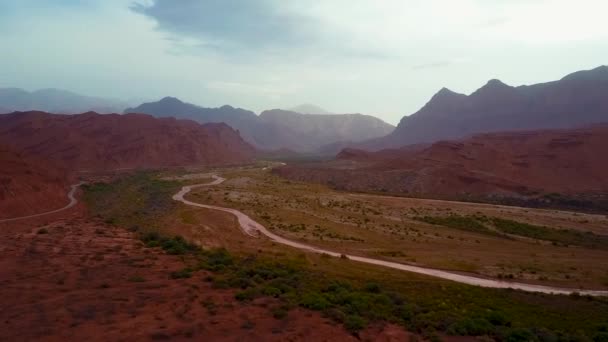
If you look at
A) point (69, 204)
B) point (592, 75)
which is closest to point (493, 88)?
point (592, 75)

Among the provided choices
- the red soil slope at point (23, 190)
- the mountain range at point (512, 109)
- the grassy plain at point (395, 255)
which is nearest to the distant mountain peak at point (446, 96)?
the mountain range at point (512, 109)

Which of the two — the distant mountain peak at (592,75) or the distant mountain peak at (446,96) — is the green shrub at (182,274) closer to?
the distant mountain peak at (592,75)

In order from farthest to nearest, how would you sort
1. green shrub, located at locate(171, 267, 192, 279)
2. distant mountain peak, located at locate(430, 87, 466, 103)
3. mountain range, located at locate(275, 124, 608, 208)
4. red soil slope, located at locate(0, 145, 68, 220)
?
distant mountain peak, located at locate(430, 87, 466, 103) → mountain range, located at locate(275, 124, 608, 208) → red soil slope, located at locate(0, 145, 68, 220) → green shrub, located at locate(171, 267, 192, 279)

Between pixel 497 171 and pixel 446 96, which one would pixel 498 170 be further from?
pixel 446 96

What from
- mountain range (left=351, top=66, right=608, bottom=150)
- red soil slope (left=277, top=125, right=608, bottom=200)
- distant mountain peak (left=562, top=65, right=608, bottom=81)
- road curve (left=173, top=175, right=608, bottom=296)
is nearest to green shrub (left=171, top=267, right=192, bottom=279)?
road curve (left=173, top=175, right=608, bottom=296)

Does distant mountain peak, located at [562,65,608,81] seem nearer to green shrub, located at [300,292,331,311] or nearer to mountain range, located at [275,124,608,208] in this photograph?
mountain range, located at [275,124,608,208]
